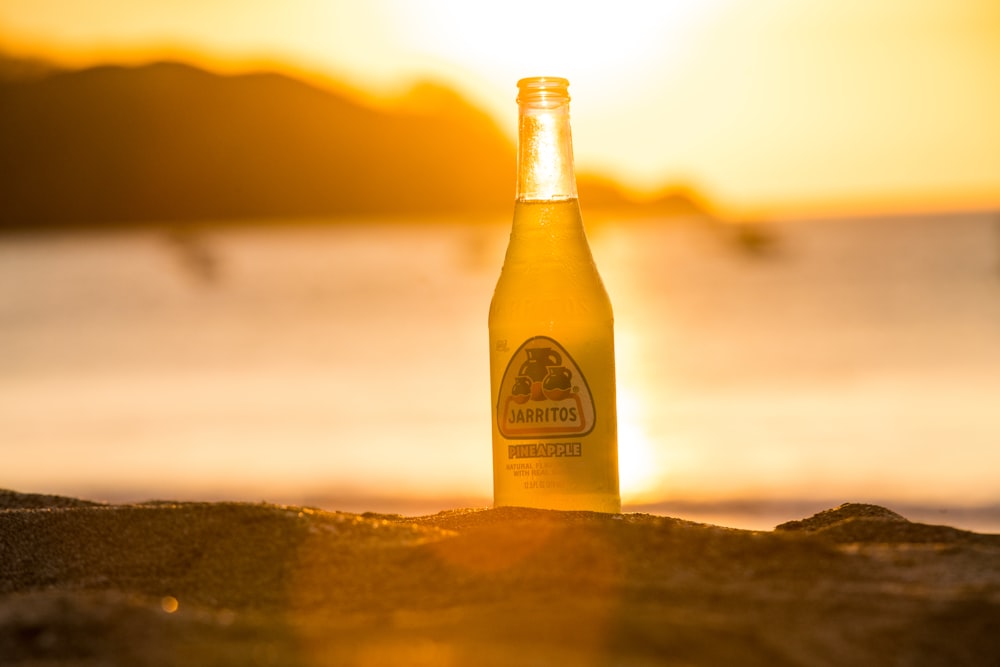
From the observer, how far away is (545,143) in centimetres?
373

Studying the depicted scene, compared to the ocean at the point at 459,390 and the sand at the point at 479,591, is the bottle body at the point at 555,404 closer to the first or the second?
the sand at the point at 479,591

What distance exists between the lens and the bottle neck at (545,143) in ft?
12.2

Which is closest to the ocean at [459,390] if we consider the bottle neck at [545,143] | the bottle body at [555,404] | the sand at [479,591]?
the bottle neck at [545,143]

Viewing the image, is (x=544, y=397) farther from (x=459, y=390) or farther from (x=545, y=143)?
(x=459, y=390)

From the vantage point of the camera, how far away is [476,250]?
60.8 metres

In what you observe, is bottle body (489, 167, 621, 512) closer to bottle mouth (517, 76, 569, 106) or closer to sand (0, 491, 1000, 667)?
sand (0, 491, 1000, 667)

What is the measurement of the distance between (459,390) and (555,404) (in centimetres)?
1187

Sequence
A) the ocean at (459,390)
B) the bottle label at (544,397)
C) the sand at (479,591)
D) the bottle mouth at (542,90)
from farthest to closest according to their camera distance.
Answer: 1. the ocean at (459,390)
2. the bottle mouth at (542,90)
3. the bottle label at (544,397)
4. the sand at (479,591)

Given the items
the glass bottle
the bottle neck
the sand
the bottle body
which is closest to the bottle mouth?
the bottle neck

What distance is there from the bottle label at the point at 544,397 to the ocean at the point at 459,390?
472cm

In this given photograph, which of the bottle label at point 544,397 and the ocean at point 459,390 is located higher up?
the ocean at point 459,390

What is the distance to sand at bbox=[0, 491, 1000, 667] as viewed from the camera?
203 centimetres

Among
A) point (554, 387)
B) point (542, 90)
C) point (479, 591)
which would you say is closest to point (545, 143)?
point (542, 90)

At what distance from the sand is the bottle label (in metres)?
0.19
